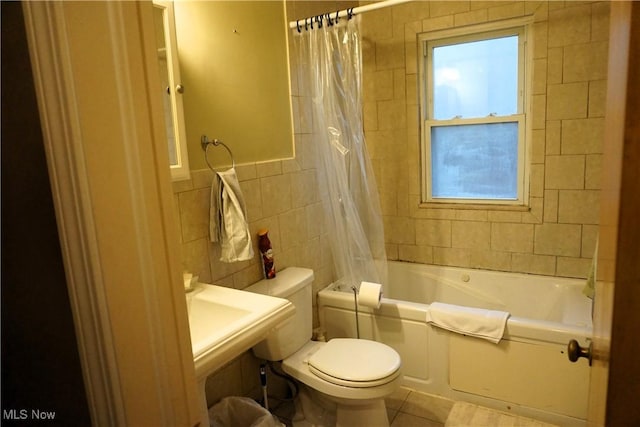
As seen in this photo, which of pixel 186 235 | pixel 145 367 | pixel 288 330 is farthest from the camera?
pixel 288 330

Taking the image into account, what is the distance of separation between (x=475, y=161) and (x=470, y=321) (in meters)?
1.16

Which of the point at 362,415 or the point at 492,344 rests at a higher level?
the point at 492,344

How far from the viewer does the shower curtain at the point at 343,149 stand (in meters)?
2.36

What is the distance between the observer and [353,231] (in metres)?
2.50

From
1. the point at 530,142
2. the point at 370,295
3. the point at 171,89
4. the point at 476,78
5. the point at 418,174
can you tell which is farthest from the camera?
the point at 418,174

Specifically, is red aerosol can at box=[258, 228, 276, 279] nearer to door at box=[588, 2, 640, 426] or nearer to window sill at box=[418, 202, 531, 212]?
window sill at box=[418, 202, 531, 212]

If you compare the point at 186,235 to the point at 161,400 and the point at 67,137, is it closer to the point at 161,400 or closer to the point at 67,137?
the point at 161,400

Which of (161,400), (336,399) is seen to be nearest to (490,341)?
(336,399)

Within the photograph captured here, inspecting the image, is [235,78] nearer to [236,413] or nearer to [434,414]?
[236,413]

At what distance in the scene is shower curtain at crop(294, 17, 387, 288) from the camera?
2357 millimetres

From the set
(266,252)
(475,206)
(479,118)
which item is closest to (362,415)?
(266,252)

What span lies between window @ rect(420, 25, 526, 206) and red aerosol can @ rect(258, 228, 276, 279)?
1.36m

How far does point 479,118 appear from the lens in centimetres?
278

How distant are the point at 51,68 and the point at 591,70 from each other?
8.85ft
